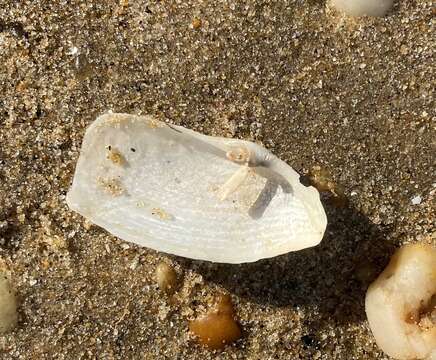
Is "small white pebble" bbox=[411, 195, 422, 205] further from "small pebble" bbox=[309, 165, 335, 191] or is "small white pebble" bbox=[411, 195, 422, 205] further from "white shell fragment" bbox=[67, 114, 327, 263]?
"white shell fragment" bbox=[67, 114, 327, 263]

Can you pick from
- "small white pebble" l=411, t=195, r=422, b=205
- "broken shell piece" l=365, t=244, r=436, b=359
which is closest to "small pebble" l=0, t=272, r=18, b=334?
"broken shell piece" l=365, t=244, r=436, b=359

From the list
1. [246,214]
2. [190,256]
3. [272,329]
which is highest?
[246,214]

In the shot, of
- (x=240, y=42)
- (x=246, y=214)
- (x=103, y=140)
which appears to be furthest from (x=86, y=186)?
(x=240, y=42)

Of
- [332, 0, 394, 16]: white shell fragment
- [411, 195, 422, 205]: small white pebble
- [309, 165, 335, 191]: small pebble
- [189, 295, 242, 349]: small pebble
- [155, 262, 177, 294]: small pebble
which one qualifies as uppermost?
[332, 0, 394, 16]: white shell fragment

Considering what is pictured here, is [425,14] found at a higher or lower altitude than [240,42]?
higher

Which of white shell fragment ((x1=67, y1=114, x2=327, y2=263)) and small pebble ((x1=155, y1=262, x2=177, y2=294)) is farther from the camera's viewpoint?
small pebble ((x1=155, y1=262, x2=177, y2=294))

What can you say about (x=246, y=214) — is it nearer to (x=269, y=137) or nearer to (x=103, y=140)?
(x=269, y=137)
